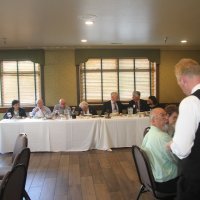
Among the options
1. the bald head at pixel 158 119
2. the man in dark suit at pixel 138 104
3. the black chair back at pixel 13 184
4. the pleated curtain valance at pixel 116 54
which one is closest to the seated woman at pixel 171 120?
the bald head at pixel 158 119

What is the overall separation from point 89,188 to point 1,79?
5.40 meters

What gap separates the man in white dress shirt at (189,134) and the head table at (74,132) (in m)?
3.95

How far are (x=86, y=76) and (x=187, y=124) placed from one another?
677 cm

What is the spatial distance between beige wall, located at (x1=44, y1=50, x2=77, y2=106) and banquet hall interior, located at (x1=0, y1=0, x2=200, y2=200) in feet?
0.09

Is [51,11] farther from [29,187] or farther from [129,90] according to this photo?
[129,90]

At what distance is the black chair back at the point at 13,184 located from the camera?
6.05 feet

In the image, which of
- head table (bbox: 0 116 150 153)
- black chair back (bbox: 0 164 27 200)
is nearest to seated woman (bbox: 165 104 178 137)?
black chair back (bbox: 0 164 27 200)

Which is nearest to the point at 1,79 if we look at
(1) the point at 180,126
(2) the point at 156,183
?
(2) the point at 156,183

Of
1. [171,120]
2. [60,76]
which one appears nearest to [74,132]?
[60,76]

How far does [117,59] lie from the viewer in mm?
8414

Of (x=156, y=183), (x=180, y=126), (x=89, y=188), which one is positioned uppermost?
(x=180, y=126)

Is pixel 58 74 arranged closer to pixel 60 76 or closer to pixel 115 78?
pixel 60 76

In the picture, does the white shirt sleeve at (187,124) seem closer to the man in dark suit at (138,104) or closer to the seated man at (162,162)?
the seated man at (162,162)

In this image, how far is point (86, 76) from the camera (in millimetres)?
8375
